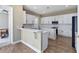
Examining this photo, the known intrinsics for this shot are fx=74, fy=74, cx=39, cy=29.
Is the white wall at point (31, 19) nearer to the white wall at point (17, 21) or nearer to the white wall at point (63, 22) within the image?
the white wall at point (63, 22)

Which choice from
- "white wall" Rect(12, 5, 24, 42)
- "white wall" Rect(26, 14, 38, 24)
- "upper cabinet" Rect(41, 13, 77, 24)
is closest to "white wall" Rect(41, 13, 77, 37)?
"upper cabinet" Rect(41, 13, 77, 24)

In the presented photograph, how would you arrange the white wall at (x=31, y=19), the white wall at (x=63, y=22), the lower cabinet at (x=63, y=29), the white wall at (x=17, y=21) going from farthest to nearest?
the white wall at (x=31, y=19), the lower cabinet at (x=63, y=29), the white wall at (x=63, y=22), the white wall at (x=17, y=21)

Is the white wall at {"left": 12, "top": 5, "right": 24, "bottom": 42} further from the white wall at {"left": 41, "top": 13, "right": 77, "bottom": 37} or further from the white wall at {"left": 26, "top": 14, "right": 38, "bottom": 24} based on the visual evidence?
the white wall at {"left": 41, "top": 13, "right": 77, "bottom": 37}

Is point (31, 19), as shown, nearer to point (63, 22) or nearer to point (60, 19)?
point (60, 19)

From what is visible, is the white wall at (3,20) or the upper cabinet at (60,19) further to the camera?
the white wall at (3,20)

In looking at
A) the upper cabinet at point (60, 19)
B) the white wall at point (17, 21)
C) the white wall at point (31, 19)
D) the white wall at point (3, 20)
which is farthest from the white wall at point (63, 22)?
the white wall at point (3, 20)

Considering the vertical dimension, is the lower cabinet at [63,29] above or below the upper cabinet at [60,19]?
below

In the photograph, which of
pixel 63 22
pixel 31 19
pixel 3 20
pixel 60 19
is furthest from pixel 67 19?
pixel 3 20

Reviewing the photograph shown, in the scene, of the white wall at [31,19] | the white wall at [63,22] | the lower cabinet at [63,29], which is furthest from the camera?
the white wall at [31,19]

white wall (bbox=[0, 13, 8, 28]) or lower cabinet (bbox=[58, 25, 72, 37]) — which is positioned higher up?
white wall (bbox=[0, 13, 8, 28])

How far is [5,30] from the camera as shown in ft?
16.1

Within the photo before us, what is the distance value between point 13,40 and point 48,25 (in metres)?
4.44
